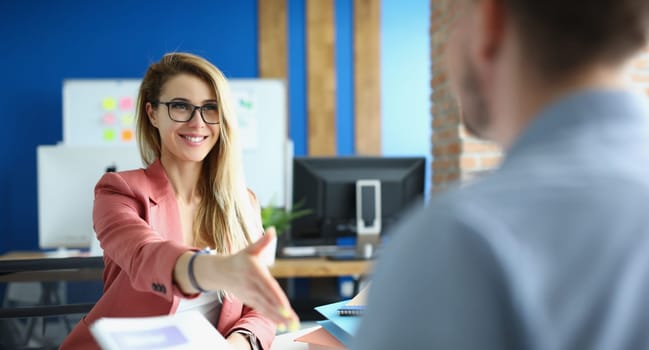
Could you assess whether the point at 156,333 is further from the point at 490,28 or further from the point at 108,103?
the point at 108,103

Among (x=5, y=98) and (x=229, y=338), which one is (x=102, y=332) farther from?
(x=5, y=98)

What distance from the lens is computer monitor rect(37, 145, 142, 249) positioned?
3.00 m

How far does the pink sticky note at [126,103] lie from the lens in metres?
4.70

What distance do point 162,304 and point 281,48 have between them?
13.1 feet

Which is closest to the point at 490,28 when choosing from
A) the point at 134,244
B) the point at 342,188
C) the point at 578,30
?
the point at 578,30

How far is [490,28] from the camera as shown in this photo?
467mm

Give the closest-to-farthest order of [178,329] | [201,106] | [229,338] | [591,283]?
[591,283]
[178,329]
[229,338]
[201,106]

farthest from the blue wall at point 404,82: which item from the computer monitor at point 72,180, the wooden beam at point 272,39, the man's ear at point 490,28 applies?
the man's ear at point 490,28

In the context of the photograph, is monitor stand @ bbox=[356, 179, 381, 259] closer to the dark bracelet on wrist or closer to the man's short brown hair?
the dark bracelet on wrist

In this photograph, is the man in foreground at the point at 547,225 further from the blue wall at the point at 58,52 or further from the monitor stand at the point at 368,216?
the blue wall at the point at 58,52

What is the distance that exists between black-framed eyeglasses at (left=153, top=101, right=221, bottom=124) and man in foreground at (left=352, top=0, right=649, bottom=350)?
3.60 ft

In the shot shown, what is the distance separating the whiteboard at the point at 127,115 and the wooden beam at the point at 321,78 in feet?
1.22

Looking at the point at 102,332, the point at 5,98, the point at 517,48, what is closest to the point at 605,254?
the point at 517,48

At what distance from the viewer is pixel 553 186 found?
15.2 inches
